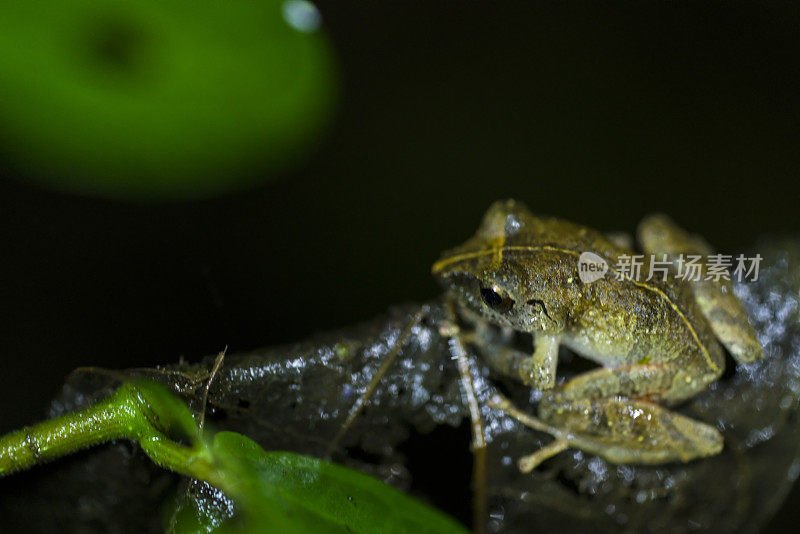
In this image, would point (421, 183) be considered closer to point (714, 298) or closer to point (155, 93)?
point (155, 93)

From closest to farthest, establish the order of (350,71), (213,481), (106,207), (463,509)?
(213,481)
(463,509)
(106,207)
(350,71)

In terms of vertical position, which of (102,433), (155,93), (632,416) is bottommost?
(632,416)

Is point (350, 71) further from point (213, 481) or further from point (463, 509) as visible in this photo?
point (213, 481)

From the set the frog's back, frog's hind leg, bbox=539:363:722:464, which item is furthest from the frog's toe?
the frog's back

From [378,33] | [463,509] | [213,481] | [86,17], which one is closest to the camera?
[213,481]

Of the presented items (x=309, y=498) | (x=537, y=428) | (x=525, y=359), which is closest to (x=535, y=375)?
(x=525, y=359)

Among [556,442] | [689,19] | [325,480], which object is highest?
[689,19]

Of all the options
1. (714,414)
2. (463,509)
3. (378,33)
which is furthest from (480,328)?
(378,33)

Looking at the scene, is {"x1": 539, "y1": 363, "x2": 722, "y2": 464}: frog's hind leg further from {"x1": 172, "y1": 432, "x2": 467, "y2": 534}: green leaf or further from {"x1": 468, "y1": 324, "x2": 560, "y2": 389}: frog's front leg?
{"x1": 172, "y1": 432, "x2": 467, "y2": 534}: green leaf
